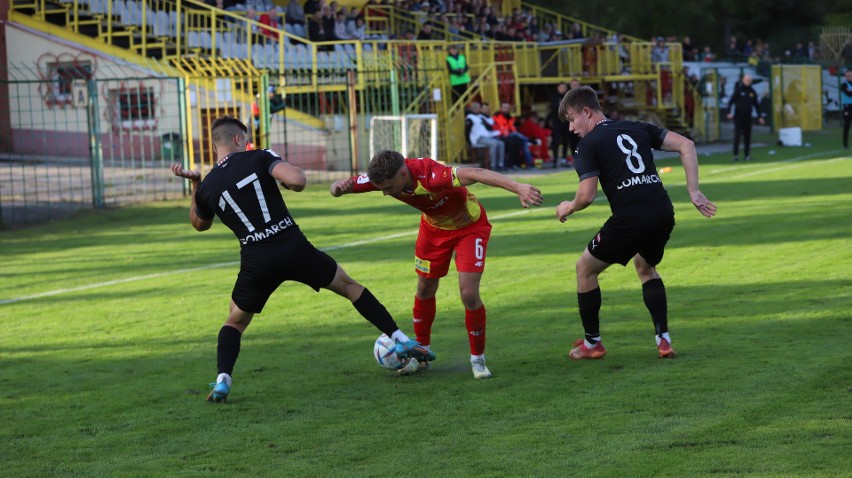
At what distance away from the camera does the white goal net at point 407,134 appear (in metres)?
25.2

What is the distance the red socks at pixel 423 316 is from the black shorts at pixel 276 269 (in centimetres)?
85

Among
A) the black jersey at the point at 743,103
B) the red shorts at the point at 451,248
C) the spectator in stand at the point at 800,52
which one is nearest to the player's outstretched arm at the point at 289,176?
the red shorts at the point at 451,248

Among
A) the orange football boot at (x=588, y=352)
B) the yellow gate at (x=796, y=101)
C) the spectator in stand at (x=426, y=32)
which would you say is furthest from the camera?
the yellow gate at (x=796, y=101)

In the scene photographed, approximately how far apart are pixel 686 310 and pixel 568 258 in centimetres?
347

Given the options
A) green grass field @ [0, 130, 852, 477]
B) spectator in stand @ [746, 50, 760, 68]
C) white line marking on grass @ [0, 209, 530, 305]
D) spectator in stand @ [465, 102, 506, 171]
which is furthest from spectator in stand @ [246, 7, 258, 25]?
spectator in stand @ [746, 50, 760, 68]

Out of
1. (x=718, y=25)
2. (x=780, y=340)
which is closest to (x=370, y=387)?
(x=780, y=340)

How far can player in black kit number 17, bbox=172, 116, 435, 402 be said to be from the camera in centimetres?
717

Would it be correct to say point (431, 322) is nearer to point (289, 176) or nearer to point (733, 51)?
point (289, 176)

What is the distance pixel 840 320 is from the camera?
28.8 feet

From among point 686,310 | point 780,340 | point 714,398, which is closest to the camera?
point 714,398

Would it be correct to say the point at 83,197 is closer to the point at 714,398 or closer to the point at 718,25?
the point at 714,398

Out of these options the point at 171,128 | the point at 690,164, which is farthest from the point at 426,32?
the point at 690,164

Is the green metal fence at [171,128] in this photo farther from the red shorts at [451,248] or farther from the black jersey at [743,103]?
the red shorts at [451,248]

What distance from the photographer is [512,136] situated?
27.5 metres
